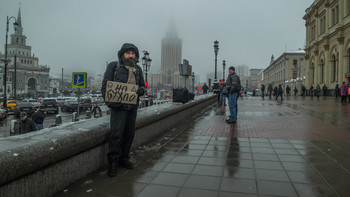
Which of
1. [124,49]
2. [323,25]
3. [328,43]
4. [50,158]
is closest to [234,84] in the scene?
[124,49]

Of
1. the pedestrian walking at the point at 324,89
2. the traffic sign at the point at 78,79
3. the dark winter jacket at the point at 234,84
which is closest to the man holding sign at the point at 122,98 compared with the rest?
the dark winter jacket at the point at 234,84

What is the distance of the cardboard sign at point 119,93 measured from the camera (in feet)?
11.6

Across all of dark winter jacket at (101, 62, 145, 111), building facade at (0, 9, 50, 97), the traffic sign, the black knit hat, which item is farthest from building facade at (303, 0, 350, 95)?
building facade at (0, 9, 50, 97)

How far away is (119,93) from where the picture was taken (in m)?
3.56

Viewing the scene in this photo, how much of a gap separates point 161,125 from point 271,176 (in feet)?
11.5

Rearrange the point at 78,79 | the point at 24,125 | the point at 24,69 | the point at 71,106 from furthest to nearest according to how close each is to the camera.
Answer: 1. the point at 24,69
2. the point at 71,106
3. the point at 78,79
4. the point at 24,125

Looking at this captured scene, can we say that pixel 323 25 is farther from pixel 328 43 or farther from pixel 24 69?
pixel 24 69

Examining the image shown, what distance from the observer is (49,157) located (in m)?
2.61

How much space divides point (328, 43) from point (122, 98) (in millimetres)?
40265

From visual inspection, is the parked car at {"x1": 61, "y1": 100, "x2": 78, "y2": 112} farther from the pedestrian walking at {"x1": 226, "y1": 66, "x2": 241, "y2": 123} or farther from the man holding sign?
the man holding sign

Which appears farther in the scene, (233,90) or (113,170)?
(233,90)

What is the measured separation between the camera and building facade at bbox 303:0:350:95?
30188 millimetres

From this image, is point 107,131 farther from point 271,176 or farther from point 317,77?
point 317,77

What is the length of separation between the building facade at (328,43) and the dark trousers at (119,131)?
104 ft
